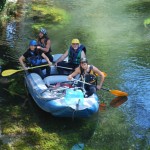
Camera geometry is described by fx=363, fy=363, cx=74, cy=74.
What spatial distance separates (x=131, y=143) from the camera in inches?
310

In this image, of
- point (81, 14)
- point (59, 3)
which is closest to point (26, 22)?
point (81, 14)

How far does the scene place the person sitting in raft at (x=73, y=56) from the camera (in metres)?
9.87

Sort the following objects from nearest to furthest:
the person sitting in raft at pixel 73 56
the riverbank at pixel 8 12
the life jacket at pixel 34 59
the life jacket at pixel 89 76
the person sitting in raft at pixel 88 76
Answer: the person sitting in raft at pixel 88 76
the life jacket at pixel 89 76
the person sitting in raft at pixel 73 56
the life jacket at pixel 34 59
the riverbank at pixel 8 12

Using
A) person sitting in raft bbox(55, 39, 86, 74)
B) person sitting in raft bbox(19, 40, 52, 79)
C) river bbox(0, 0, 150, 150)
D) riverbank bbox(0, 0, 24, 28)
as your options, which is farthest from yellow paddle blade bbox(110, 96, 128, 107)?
riverbank bbox(0, 0, 24, 28)

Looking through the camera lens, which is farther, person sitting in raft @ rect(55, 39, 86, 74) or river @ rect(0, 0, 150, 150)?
person sitting in raft @ rect(55, 39, 86, 74)

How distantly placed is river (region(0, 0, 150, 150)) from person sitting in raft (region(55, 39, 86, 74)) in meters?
1.17

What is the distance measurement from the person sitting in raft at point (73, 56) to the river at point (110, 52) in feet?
3.84

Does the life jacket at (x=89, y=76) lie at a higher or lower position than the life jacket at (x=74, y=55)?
lower

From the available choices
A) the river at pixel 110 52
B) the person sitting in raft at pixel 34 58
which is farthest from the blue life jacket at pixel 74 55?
the river at pixel 110 52

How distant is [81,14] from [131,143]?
493 inches

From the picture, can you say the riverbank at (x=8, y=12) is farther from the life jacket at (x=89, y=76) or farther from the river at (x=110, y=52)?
the life jacket at (x=89, y=76)

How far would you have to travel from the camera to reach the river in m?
8.27

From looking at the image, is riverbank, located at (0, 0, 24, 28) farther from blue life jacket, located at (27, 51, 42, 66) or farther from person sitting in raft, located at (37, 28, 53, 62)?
blue life jacket, located at (27, 51, 42, 66)

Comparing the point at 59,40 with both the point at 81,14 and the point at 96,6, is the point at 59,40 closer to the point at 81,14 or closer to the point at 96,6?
the point at 81,14
